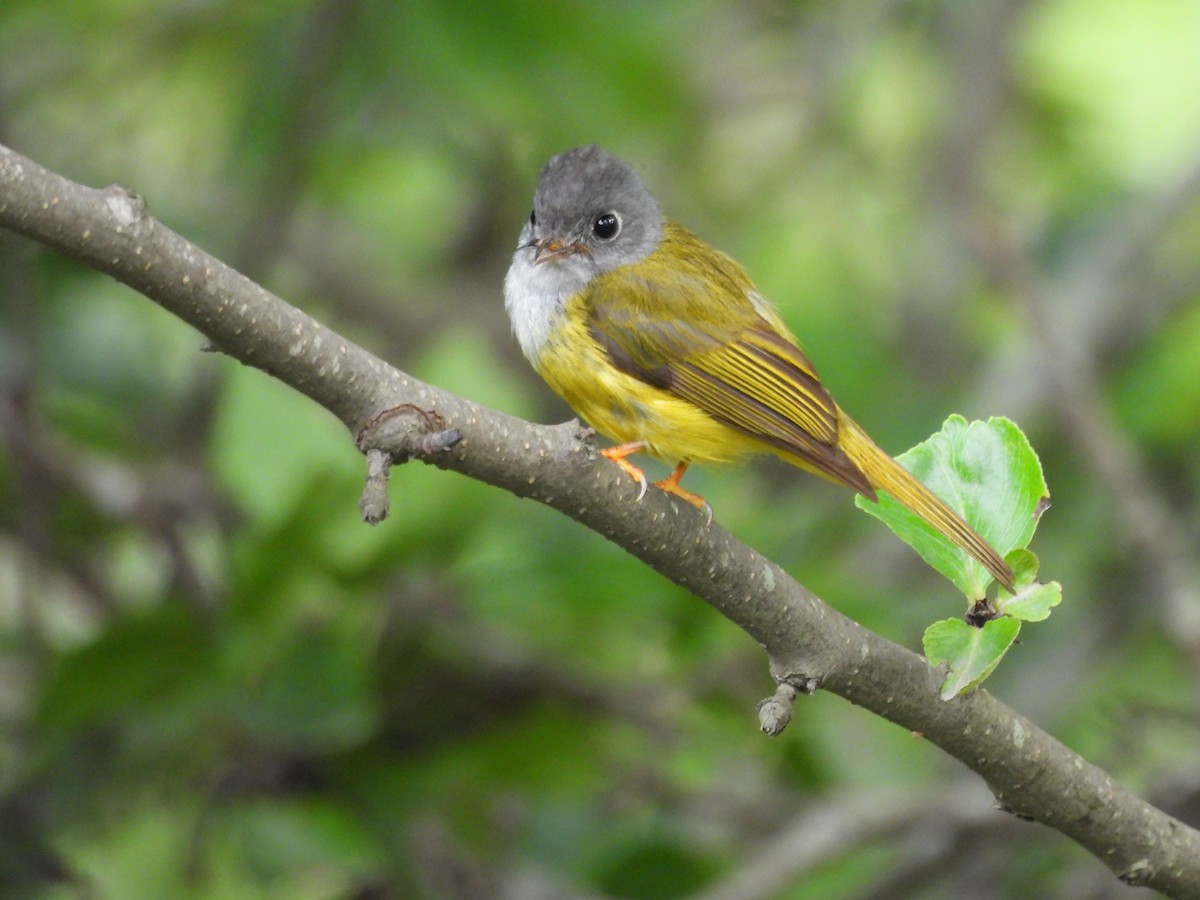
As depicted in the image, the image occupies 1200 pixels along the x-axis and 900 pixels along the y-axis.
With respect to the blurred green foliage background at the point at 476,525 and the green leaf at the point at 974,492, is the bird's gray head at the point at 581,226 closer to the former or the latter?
the blurred green foliage background at the point at 476,525

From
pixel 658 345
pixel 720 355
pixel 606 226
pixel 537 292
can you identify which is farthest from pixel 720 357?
pixel 606 226

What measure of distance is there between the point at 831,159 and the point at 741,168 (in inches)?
15.3

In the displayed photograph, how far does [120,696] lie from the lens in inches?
134

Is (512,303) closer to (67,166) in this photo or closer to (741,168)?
(67,166)

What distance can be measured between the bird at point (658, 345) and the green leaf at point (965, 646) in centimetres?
66

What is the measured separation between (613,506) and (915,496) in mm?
996

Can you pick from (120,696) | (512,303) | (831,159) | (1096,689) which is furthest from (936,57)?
(120,696)

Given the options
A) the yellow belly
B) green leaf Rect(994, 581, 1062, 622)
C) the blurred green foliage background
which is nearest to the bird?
the yellow belly

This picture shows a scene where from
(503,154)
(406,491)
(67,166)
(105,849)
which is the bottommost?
(105,849)

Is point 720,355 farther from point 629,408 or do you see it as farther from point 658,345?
point 629,408

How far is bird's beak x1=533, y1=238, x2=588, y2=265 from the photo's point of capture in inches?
145

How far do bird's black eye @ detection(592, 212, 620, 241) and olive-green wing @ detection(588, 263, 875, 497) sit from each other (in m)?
0.20

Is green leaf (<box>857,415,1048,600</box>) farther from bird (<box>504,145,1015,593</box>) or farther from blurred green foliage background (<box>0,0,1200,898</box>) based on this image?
blurred green foliage background (<box>0,0,1200,898</box>)

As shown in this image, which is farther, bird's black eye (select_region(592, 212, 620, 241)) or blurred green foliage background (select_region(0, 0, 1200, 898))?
bird's black eye (select_region(592, 212, 620, 241))
